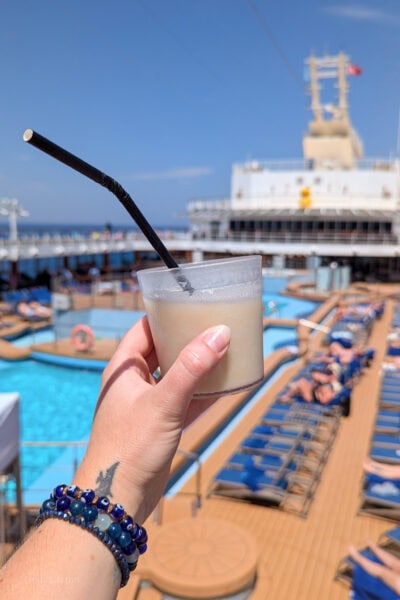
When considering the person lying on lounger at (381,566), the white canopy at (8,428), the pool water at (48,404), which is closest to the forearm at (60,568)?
the white canopy at (8,428)

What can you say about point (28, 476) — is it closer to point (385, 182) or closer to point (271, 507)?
point (271, 507)

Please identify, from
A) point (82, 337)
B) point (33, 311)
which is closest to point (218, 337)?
point (82, 337)

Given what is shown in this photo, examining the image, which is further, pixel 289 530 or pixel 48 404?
pixel 48 404

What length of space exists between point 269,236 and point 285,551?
25478 mm

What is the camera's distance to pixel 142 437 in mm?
985

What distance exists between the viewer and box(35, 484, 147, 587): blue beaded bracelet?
2.87 ft

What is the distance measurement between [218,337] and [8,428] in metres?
2.55

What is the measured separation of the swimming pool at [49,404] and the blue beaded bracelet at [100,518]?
5032 millimetres

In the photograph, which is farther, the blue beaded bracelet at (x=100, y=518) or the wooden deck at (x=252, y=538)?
the wooden deck at (x=252, y=538)

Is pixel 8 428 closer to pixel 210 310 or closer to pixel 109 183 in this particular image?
pixel 210 310

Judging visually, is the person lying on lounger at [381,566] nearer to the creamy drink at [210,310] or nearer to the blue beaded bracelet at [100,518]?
the creamy drink at [210,310]

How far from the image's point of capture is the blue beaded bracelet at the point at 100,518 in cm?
87

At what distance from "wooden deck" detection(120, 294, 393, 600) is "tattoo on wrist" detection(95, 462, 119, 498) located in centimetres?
250

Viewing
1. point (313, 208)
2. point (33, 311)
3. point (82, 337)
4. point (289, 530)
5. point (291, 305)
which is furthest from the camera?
point (313, 208)
